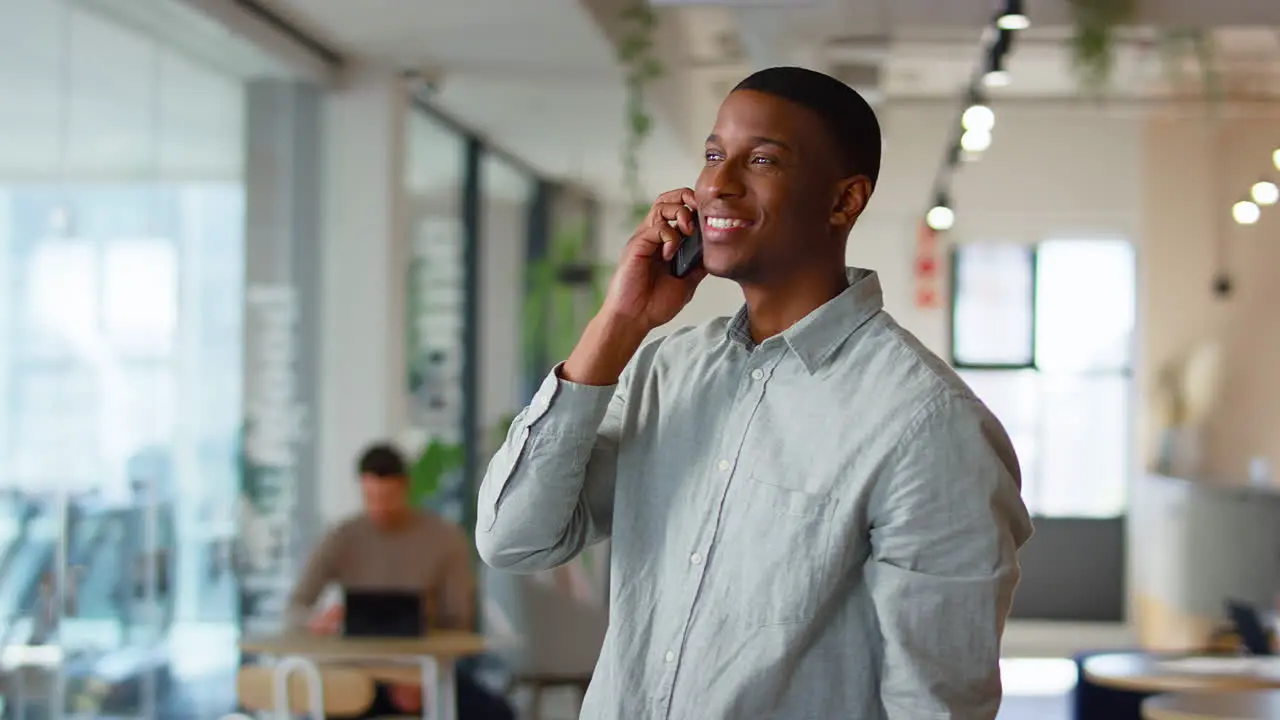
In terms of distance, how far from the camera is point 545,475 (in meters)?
1.59

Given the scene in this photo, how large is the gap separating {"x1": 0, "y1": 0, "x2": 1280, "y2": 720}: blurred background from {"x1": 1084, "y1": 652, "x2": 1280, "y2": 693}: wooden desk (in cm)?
216

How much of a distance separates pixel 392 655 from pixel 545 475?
3.96 meters

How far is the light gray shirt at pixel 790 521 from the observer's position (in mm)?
1424

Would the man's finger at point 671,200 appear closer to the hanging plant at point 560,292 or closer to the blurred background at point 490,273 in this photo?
the blurred background at point 490,273

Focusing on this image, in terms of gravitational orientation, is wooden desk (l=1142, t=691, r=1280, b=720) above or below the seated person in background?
below

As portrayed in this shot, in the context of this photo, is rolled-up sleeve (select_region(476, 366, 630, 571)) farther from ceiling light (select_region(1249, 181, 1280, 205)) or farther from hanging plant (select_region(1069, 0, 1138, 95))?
ceiling light (select_region(1249, 181, 1280, 205))

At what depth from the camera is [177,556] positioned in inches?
228

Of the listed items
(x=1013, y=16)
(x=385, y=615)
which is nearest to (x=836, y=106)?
(x=1013, y=16)

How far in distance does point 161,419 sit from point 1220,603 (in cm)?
751

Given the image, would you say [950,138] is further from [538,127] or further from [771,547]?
[771,547]

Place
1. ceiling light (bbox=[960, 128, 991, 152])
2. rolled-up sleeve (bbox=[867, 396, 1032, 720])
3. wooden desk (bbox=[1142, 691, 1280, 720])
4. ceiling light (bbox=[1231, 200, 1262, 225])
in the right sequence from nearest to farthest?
rolled-up sleeve (bbox=[867, 396, 1032, 720]), wooden desk (bbox=[1142, 691, 1280, 720]), ceiling light (bbox=[960, 128, 991, 152]), ceiling light (bbox=[1231, 200, 1262, 225])

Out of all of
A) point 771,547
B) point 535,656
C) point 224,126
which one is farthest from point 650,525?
point 535,656

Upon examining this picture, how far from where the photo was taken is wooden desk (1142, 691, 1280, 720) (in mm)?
4137

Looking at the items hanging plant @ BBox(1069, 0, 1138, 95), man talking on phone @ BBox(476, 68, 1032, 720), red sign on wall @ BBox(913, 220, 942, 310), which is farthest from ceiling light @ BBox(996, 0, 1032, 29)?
red sign on wall @ BBox(913, 220, 942, 310)
